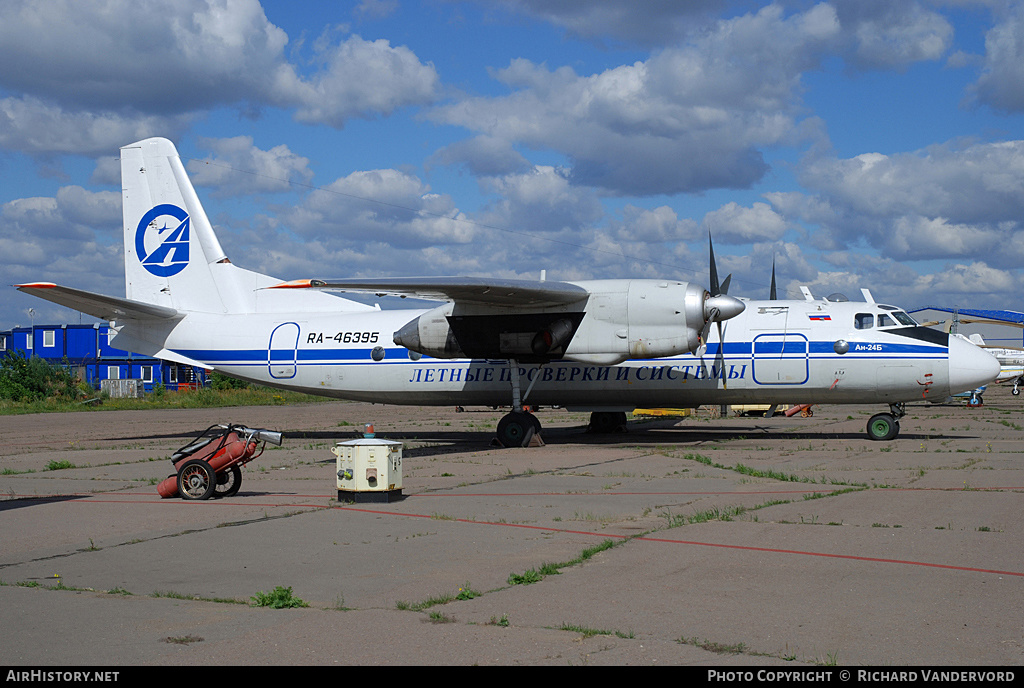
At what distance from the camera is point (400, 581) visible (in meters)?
7.22

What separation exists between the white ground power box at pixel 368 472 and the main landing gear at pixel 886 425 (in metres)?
13.7

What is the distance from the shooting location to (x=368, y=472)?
11.6m

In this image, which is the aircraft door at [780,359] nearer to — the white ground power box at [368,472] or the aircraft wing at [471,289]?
the aircraft wing at [471,289]

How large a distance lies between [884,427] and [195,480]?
15782 millimetres

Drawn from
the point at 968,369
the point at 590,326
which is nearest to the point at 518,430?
the point at 590,326

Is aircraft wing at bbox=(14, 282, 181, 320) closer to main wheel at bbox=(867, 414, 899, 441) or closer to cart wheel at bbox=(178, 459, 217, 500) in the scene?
cart wheel at bbox=(178, 459, 217, 500)

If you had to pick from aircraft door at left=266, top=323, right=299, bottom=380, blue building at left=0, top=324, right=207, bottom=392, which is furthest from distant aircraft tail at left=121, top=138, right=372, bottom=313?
blue building at left=0, top=324, right=207, bottom=392

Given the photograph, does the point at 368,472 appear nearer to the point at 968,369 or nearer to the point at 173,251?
the point at 968,369

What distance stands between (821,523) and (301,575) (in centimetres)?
581

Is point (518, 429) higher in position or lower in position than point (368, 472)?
higher

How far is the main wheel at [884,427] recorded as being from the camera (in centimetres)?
2053
